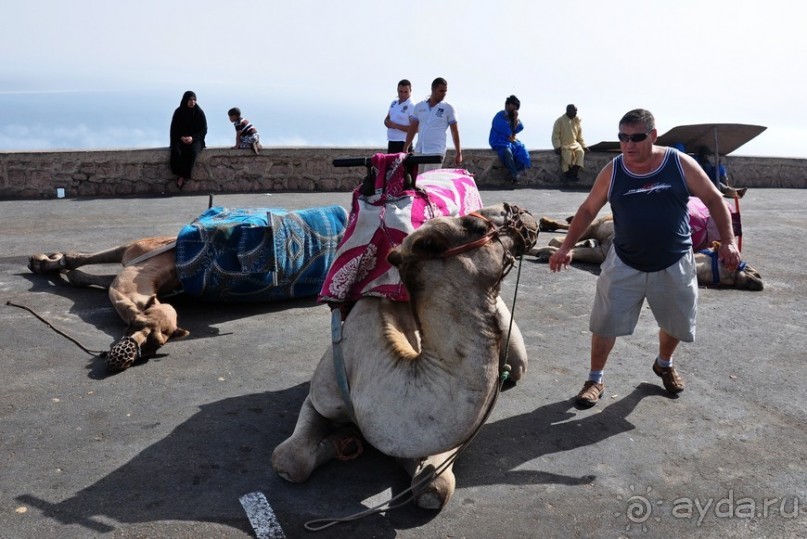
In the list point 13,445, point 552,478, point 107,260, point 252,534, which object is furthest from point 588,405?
point 107,260

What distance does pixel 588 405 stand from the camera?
5629 millimetres

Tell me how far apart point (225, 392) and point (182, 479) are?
127cm

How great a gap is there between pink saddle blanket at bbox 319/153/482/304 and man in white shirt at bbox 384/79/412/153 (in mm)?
8834

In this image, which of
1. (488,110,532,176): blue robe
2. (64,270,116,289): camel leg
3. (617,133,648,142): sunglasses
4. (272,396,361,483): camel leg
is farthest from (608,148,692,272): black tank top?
(488,110,532,176): blue robe

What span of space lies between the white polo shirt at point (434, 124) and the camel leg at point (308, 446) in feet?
25.6

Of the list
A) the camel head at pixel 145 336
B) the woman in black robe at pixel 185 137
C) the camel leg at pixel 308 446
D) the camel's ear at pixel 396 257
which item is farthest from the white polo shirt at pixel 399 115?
the camel's ear at pixel 396 257

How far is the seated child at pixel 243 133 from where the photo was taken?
14852mm

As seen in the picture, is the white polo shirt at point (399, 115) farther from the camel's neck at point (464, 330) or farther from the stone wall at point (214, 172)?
the camel's neck at point (464, 330)

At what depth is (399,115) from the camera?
45.2 feet

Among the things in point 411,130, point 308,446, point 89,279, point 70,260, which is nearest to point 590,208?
point 308,446

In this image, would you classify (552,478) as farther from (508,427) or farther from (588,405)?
(588,405)

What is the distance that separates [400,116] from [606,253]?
532 cm

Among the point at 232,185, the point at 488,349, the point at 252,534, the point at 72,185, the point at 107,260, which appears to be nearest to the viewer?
the point at 488,349

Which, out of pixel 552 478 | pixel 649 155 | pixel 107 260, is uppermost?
pixel 649 155
